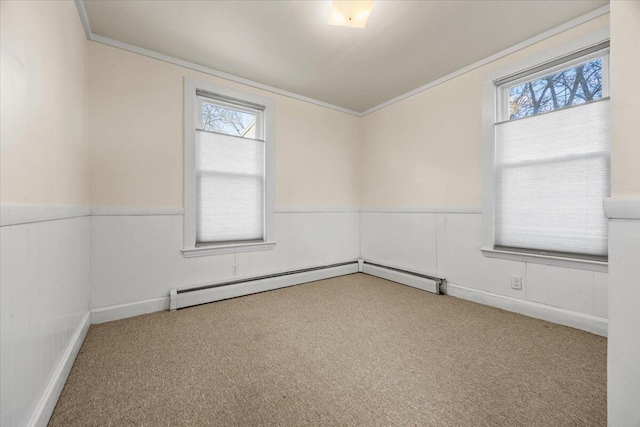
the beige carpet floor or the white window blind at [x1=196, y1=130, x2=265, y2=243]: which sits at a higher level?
the white window blind at [x1=196, y1=130, x2=265, y2=243]

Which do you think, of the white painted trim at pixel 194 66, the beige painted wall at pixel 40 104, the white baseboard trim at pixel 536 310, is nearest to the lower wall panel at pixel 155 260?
the beige painted wall at pixel 40 104

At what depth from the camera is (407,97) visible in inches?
134

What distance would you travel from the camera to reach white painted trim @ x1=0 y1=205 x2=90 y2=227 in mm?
868

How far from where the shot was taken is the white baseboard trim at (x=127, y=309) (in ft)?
7.18

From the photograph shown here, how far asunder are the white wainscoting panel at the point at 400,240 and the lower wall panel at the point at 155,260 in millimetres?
1107

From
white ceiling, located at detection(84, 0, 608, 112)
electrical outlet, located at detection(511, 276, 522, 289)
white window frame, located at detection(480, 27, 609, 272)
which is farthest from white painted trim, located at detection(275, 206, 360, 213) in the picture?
electrical outlet, located at detection(511, 276, 522, 289)

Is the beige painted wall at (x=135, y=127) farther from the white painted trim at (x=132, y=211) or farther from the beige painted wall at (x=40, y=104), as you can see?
the beige painted wall at (x=40, y=104)

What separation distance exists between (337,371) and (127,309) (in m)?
1.96

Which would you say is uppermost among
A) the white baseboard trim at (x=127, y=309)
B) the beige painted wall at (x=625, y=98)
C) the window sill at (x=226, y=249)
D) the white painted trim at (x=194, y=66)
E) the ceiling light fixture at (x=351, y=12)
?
the white painted trim at (x=194, y=66)

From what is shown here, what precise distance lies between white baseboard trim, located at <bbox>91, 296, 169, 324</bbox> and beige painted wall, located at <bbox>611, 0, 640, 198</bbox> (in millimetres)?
3113

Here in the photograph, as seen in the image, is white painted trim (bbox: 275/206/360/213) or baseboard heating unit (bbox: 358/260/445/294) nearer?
baseboard heating unit (bbox: 358/260/445/294)

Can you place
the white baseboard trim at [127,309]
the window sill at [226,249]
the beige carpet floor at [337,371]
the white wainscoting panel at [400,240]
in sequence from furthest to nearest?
the white wainscoting panel at [400,240], the window sill at [226,249], the white baseboard trim at [127,309], the beige carpet floor at [337,371]

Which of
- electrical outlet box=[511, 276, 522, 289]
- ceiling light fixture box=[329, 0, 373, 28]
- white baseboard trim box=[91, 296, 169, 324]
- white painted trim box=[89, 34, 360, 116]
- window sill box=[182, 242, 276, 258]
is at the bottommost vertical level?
white baseboard trim box=[91, 296, 169, 324]

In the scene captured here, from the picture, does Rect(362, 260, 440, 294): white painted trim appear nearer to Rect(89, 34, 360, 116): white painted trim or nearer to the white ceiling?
the white ceiling
